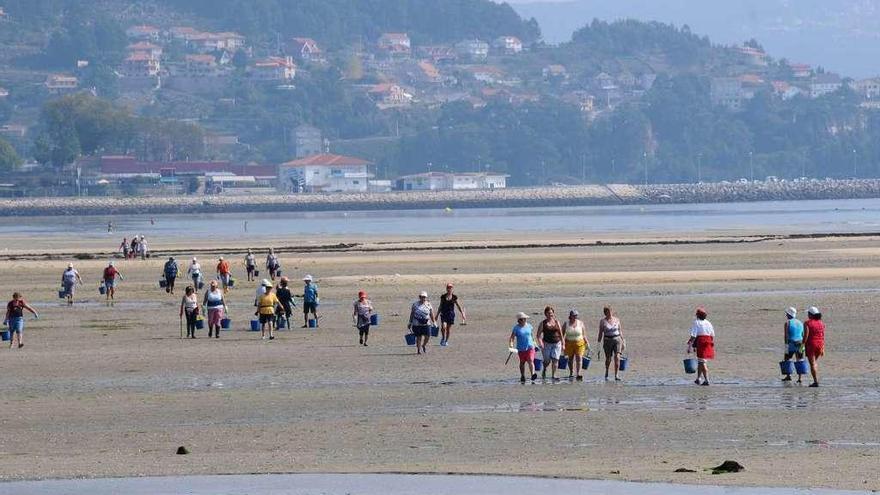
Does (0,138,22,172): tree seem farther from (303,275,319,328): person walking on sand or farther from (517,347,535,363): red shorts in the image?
(517,347,535,363): red shorts

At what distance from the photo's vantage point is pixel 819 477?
17.0 metres

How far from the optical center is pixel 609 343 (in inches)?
961

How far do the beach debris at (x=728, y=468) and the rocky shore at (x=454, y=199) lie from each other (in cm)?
14579

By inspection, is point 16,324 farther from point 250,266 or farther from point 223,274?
point 250,266

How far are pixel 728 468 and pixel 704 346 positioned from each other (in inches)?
248

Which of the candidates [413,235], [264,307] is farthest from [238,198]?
[264,307]

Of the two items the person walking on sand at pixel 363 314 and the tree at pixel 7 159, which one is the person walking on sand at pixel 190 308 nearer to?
the person walking on sand at pixel 363 314

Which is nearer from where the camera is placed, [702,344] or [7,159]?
[702,344]

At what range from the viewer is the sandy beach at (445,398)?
18422mm

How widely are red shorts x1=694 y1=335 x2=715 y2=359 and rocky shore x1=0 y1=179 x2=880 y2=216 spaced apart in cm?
14010

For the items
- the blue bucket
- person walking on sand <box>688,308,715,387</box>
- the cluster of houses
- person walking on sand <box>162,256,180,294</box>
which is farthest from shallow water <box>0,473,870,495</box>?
the cluster of houses

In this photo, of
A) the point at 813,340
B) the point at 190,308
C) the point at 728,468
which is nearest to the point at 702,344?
the point at 813,340

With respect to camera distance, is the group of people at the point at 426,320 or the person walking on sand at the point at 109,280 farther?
the person walking on sand at the point at 109,280

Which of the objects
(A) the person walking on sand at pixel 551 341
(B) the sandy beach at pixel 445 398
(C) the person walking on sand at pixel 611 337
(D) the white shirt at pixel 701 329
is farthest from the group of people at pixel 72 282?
(D) the white shirt at pixel 701 329
